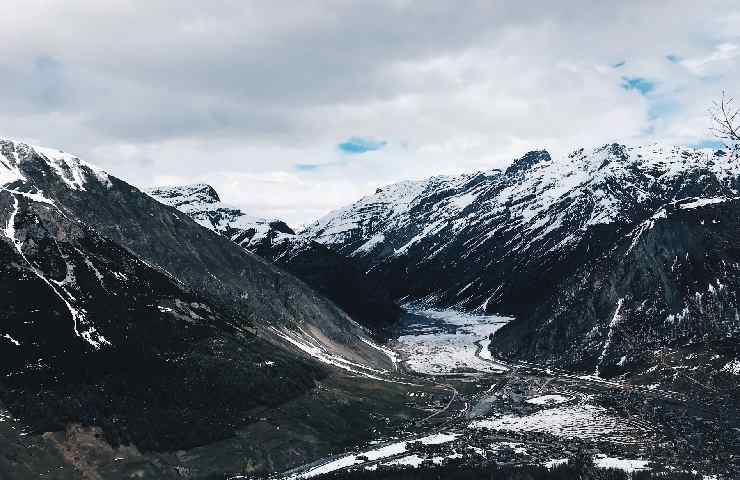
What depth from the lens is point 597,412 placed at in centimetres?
14938

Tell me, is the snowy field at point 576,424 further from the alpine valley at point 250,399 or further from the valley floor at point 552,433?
the alpine valley at point 250,399

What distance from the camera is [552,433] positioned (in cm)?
13625

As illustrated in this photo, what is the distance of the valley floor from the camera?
368ft

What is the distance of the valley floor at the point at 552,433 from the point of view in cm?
11231

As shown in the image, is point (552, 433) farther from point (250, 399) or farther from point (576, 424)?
→ point (250, 399)

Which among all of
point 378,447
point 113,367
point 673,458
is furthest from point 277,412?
point 673,458

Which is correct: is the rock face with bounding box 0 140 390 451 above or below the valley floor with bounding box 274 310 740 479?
above

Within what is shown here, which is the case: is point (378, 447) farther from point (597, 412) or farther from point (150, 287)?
point (150, 287)

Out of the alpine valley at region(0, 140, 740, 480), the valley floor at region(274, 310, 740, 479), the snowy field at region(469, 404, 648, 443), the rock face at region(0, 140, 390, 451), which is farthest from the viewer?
the snowy field at region(469, 404, 648, 443)

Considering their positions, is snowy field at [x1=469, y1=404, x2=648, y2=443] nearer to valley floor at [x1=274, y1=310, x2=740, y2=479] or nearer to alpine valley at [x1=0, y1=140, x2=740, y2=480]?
valley floor at [x1=274, y1=310, x2=740, y2=479]

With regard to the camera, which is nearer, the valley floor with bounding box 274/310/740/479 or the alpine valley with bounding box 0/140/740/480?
the alpine valley with bounding box 0/140/740/480

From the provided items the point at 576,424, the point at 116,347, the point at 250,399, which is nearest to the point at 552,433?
the point at 576,424

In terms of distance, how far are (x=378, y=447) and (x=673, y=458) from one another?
171 ft

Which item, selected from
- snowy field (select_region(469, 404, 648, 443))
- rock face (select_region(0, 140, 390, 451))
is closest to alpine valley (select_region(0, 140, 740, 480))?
rock face (select_region(0, 140, 390, 451))
